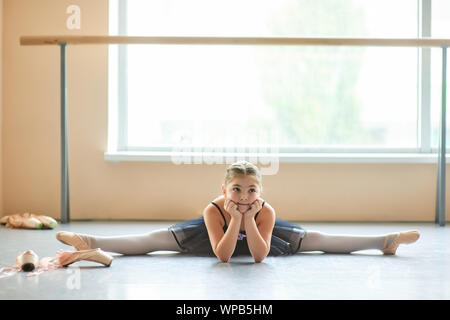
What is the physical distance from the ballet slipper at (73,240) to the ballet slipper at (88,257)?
0.42 ft

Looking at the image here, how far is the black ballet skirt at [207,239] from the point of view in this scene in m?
2.09

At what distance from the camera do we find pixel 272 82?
3400mm

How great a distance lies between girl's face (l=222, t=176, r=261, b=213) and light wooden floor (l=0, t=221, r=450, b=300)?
0.58 ft

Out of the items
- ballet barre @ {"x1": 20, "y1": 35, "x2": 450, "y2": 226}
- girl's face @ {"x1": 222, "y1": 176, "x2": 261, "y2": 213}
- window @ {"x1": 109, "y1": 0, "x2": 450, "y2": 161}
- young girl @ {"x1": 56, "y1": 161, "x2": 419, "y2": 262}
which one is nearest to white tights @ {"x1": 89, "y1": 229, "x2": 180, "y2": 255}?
young girl @ {"x1": 56, "y1": 161, "x2": 419, "y2": 262}

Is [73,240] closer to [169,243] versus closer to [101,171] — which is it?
[169,243]

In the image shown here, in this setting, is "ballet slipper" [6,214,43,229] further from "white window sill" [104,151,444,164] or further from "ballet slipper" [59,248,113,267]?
"ballet slipper" [59,248,113,267]

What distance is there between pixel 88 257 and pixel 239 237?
0.47 meters

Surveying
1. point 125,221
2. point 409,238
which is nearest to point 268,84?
Result: point 125,221

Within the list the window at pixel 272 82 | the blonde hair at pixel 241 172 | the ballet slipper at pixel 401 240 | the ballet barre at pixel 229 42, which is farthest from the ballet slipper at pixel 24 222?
the ballet slipper at pixel 401 240

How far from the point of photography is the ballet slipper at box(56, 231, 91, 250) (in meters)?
1.98
